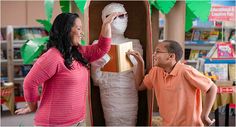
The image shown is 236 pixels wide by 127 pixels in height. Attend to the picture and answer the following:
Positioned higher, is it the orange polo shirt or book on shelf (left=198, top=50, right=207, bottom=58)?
book on shelf (left=198, top=50, right=207, bottom=58)

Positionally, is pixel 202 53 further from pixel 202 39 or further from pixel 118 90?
pixel 118 90

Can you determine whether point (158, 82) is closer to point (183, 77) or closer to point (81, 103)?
point (183, 77)

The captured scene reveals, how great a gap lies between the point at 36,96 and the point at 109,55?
69cm

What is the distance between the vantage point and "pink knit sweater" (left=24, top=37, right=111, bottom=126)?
1739 millimetres

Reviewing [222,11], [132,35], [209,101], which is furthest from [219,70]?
[209,101]

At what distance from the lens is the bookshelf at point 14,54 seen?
19.6ft

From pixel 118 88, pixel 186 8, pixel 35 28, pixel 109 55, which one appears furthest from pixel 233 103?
pixel 35 28

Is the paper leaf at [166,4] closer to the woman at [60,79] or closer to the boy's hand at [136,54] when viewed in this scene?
the boy's hand at [136,54]

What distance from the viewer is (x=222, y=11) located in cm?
398

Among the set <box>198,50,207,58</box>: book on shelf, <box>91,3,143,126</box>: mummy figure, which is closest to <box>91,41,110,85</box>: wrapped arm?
<box>91,3,143,126</box>: mummy figure

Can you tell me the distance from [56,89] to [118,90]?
0.87 m

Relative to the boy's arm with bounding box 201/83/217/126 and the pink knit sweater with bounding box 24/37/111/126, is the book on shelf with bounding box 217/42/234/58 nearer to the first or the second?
the boy's arm with bounding box 201/83/217/126

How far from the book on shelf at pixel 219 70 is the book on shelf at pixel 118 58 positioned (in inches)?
63.1

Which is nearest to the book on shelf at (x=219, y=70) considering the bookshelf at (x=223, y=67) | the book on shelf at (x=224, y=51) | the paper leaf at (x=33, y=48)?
the bookshelf at (x=223, y=67)
